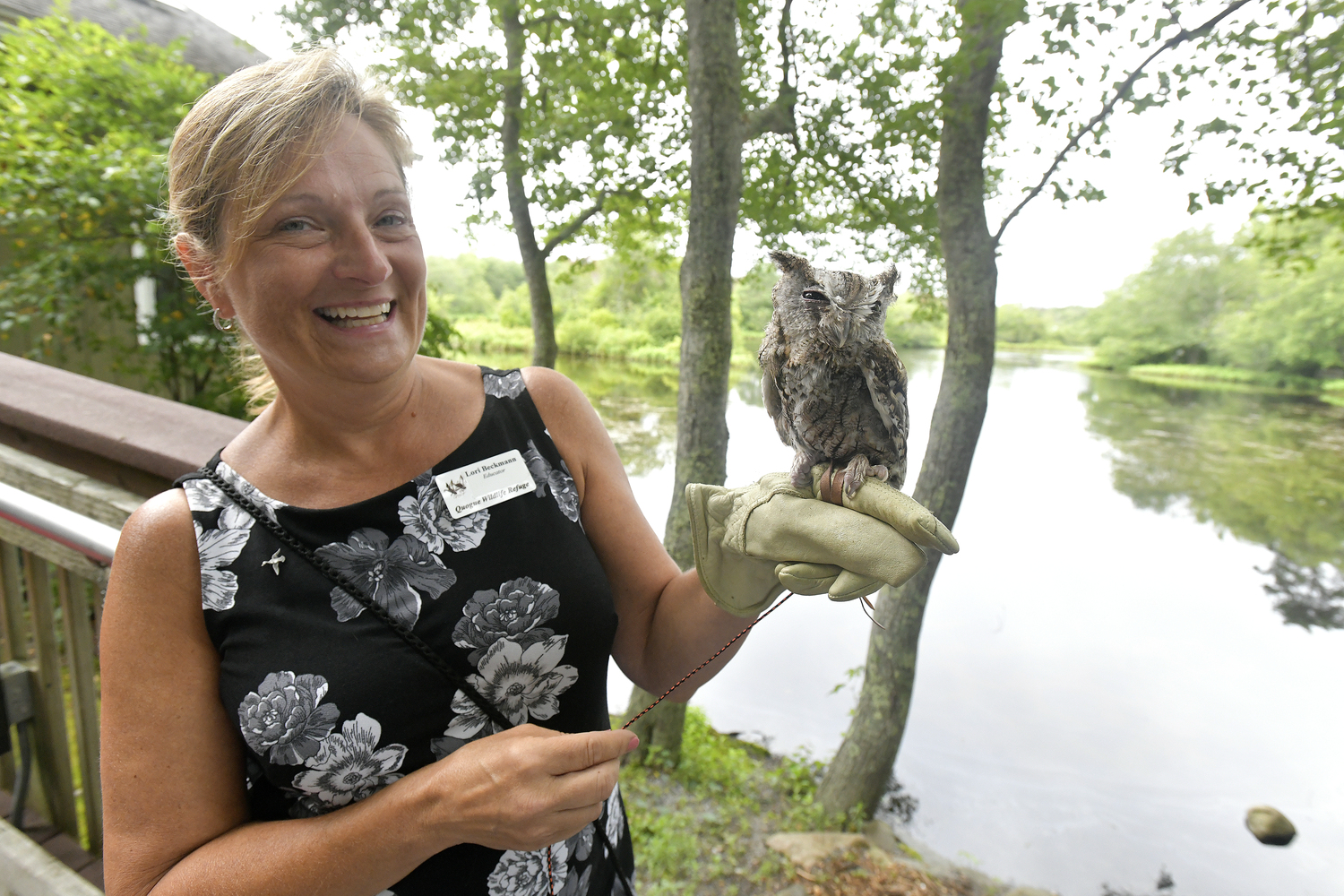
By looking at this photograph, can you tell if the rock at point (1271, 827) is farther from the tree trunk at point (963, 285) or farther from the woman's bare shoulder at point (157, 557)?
the woman's bare shoulder at point (157, 557)

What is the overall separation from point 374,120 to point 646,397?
5.15 meters

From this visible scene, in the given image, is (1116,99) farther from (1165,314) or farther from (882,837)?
(1165,314)

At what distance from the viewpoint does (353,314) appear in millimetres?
993

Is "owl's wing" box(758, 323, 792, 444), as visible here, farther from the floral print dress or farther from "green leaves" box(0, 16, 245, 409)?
"green leaves" box(0, 16, 245, 409)

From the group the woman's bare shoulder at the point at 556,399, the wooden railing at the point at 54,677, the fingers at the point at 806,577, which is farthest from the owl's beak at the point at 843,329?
the wooden railing at the point at 54,677

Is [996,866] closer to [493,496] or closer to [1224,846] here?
[1224,846]

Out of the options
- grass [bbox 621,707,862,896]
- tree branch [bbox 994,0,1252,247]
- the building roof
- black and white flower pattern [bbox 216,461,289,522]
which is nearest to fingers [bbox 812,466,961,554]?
black and white flower pattern [bbox 216,461,289,522]

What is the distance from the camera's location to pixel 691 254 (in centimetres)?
311

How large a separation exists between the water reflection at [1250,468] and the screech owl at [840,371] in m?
6.05

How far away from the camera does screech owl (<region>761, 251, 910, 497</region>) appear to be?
43.5 inches

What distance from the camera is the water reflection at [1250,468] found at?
5551 millimetres

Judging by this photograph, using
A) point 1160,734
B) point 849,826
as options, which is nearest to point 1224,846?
point 1160,734

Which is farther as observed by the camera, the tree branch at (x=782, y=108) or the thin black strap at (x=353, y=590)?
the tree branch at (x=782, y=108)

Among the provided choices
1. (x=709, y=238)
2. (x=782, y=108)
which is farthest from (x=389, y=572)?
(x=782, y=108)
